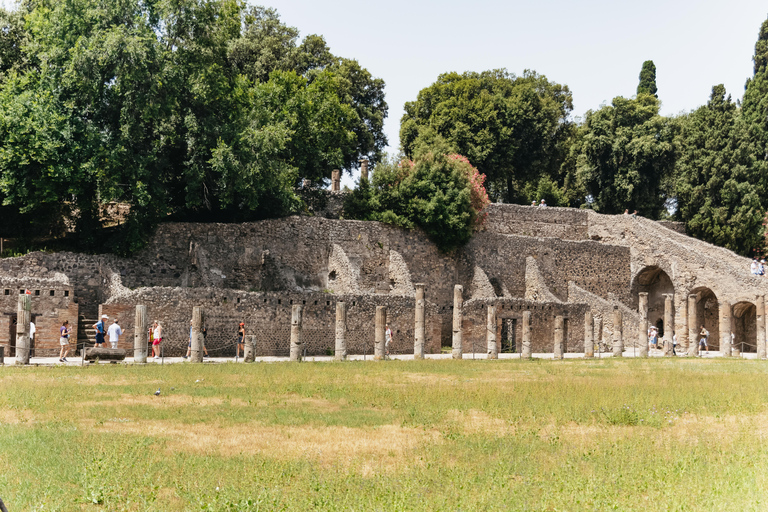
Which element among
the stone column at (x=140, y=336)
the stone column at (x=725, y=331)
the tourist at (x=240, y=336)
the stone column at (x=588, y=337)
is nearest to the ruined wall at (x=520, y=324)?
the stone column at (x=588, y=337)

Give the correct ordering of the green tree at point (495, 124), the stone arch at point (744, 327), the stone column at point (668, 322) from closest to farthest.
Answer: the stone column at point (668, 322) → the stone arch at point (744, 327) → the green tree at point (495, 124)

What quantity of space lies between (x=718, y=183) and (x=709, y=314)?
8.95 meters

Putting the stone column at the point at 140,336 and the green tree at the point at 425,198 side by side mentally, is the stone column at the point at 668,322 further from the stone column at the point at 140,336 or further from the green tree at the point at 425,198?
the stone column at the point at 140,336

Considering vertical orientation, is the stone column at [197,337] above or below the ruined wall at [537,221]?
below

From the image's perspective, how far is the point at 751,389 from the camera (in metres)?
20.8

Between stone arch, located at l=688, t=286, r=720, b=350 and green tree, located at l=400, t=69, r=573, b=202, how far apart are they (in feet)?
45.7

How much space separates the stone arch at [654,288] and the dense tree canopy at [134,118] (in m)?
22.7

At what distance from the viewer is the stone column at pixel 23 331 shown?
79.7 feet

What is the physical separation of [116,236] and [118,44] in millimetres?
7756

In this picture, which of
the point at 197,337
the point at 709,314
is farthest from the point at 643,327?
the point at 197,337

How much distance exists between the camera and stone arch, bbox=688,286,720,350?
47.4m

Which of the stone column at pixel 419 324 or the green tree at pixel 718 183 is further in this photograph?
the green tree at pixel 718 183

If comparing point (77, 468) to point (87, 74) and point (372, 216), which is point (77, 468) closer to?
point (87, 74)

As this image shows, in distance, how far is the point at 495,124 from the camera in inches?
2084
